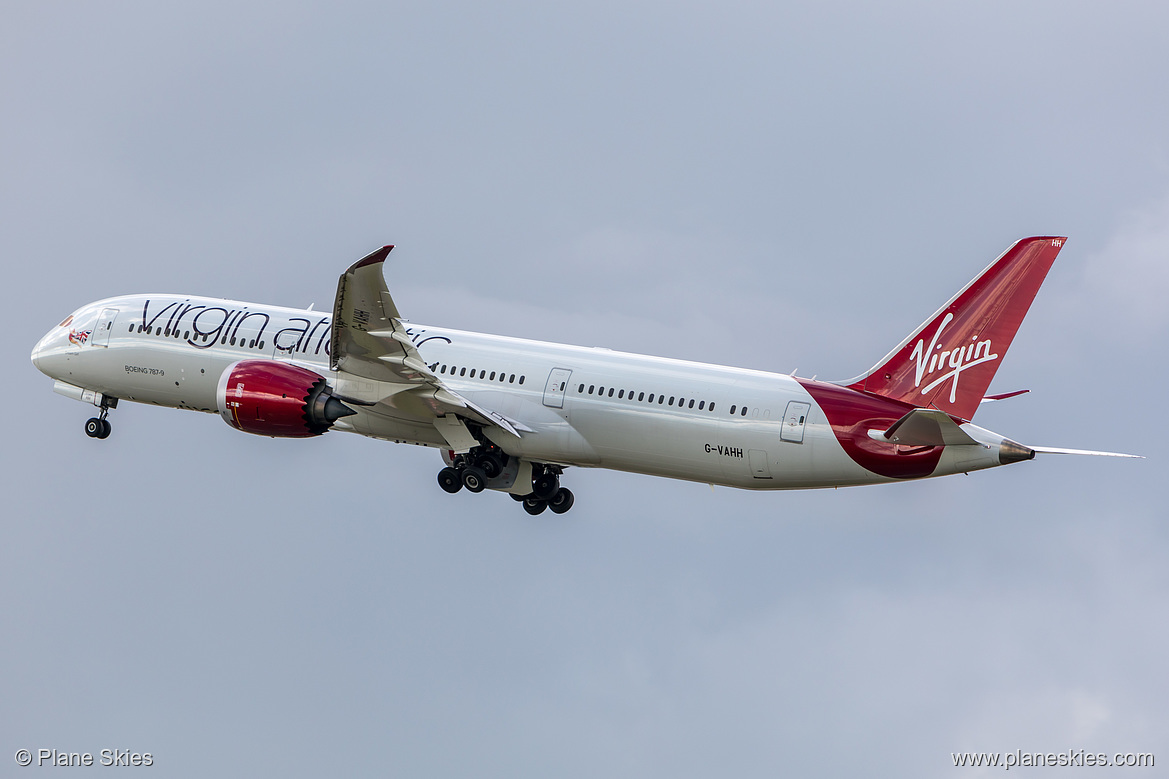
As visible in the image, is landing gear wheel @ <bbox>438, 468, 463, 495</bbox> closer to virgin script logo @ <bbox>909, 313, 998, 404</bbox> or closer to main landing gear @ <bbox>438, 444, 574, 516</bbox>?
main landing gear @ <bbox>438, 444, 574, 516</bbox>

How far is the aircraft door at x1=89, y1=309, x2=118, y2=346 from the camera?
4766 cm

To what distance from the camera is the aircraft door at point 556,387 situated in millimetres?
42438

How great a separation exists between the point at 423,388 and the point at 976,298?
48.1 feet

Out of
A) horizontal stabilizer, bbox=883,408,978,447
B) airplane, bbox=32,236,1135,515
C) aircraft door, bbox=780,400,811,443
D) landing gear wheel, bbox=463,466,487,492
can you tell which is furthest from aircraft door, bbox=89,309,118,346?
horizontal stabilizer, bbox=883,408,978,447

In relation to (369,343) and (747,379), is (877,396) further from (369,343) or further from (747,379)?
(369,343)

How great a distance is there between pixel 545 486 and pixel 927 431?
13826mm

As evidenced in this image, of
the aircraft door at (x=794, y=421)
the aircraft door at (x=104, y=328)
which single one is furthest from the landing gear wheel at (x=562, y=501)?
the aircraft door at (x=104, y=328)

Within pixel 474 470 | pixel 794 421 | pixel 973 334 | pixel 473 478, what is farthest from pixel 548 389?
pixel 973 334

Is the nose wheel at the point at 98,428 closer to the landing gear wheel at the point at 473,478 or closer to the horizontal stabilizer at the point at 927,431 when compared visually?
the landing gear wheel at the point at 473,478

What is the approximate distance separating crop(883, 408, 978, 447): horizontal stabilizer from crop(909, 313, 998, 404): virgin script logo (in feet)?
4.58

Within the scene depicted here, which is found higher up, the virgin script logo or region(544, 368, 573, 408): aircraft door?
the virgin script logo

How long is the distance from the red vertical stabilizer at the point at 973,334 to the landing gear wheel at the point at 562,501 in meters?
12.2

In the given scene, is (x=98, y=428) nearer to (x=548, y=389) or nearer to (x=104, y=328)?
(x=104, y=328)

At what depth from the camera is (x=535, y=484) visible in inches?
1858
